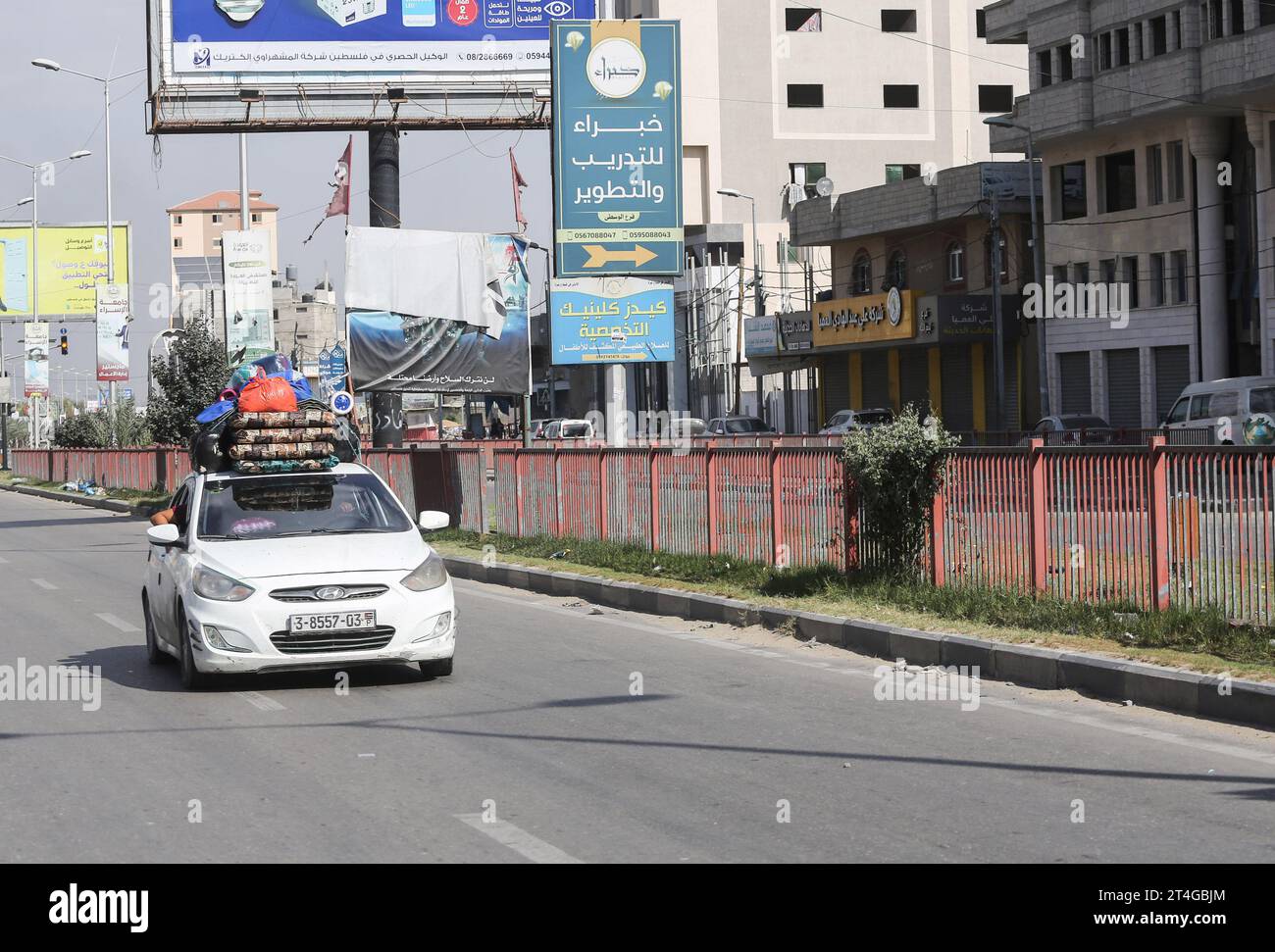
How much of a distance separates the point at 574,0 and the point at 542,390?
211 feet

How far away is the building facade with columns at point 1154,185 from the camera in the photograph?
4000cm

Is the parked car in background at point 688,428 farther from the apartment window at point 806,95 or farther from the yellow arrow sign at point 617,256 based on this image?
the yellow arrow sign at point 617,256

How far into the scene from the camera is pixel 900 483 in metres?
13.9

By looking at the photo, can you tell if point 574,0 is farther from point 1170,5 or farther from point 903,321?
point 903,321

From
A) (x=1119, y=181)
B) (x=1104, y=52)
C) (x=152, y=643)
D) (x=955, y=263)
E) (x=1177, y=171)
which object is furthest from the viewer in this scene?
(x=955, y=263)

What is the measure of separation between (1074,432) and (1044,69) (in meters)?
19.2

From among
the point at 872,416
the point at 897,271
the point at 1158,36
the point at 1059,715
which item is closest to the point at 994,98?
the point at 897,271

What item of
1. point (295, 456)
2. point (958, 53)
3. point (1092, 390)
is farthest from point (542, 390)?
point (295, 456)

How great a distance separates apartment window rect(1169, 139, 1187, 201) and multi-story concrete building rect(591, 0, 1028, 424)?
31.6m

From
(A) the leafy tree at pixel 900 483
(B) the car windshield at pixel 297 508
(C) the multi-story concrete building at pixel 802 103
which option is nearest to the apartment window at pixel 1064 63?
(C) the multi-story concrete building at pixel 802 103

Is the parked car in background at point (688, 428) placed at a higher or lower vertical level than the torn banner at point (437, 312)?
lower

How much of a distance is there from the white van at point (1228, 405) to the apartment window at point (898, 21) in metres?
51.7

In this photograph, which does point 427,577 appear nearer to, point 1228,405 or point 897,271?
point 1228,405
